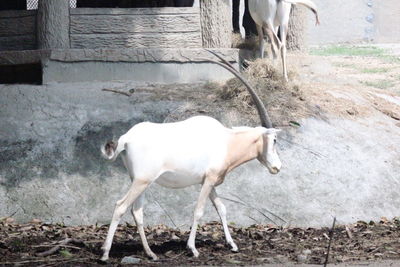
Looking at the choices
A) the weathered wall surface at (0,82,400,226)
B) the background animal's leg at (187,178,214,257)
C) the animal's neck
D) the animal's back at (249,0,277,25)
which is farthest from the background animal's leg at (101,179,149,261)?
the animal's back at (249,0,277,25)

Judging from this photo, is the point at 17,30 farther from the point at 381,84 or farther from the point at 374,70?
the point at 374,70

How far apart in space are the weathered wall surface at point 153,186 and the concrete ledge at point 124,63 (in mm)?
384

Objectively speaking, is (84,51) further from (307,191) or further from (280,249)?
(280,249)

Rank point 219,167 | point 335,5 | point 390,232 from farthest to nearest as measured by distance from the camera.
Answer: point 335,5
point 390,232
point 219,167

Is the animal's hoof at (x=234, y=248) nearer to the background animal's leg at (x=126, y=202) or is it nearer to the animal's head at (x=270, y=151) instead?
the animal's head at (x=270, y=151)

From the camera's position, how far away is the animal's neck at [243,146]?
8797 mm

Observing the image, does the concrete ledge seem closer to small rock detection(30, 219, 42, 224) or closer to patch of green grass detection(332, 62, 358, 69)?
small rock detection(30, 219, 42, 224)

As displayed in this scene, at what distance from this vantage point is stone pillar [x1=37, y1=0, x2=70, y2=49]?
1340cm

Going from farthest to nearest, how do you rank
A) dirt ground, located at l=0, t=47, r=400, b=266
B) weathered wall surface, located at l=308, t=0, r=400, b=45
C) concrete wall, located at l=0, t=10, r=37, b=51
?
weathered wall surface, located at l=308, t=0, r=400, b=45
concrete wall, located at l=0, t=10, r=37, b=51
dirt ground, located at l=0, t=47, r=400, b=266

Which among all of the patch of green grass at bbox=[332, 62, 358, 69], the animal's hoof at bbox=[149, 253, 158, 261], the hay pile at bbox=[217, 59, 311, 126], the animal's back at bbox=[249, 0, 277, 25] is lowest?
the patch of green grass at bbox=[332, 62, 358, 69]

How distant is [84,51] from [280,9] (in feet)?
8.62

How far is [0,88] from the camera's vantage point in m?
12.9

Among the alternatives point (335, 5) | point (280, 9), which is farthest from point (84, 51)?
point (335, 5)

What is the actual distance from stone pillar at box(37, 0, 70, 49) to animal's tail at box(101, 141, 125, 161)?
5.33 meters
